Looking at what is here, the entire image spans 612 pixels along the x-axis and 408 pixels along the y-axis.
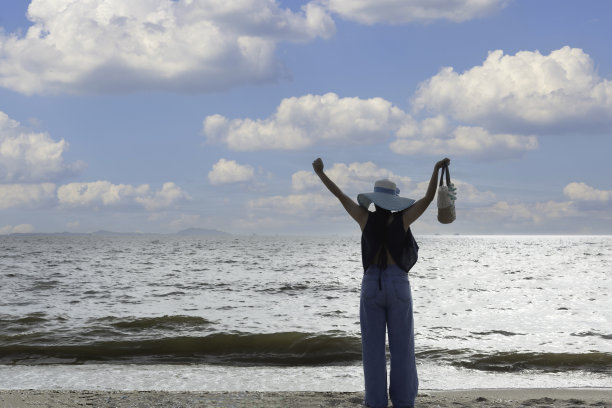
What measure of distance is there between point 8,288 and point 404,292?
2048cm

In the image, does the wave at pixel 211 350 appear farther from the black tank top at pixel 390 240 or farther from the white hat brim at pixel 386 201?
the white hat brim at pixel 386 201

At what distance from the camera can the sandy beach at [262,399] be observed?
21.7 feet

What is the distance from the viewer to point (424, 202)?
5258mm

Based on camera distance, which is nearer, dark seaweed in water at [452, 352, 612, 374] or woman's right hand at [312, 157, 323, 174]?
woman's right hand at [312, 157, 323, 174]

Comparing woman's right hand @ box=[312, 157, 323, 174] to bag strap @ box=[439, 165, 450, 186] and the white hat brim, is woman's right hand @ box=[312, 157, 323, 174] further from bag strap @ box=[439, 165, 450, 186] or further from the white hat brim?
bag strap @ box=[439, 165, 450, 186]

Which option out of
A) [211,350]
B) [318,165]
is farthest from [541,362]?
[318,165]

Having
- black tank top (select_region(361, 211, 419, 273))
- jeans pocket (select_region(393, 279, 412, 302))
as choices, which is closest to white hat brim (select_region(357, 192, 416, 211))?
black tank top (select_region(361, 211, 419, 273))

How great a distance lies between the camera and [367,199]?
5453mm

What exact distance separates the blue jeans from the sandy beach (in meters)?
1.09

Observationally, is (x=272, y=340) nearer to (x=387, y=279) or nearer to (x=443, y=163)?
(x=387, y=279)

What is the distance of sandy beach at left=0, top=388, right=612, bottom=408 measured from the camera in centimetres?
661

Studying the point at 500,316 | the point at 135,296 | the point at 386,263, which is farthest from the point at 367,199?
the point at 135,296

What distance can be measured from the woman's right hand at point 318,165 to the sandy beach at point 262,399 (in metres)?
2.85

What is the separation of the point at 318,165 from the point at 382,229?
2.92ft
